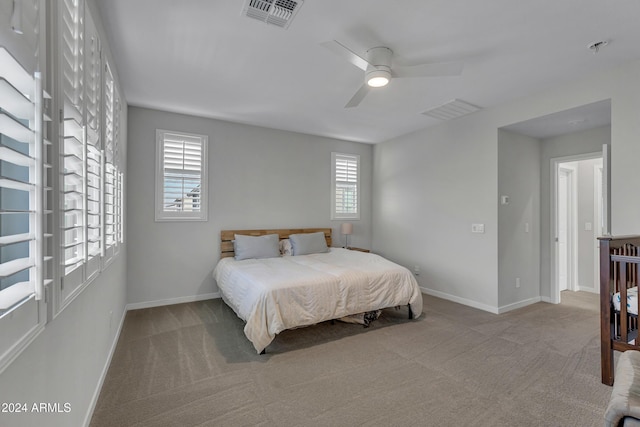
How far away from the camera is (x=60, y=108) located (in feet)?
3.98

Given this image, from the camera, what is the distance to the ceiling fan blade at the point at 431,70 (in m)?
2.32

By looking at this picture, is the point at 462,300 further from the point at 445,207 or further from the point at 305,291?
the point at 305,291

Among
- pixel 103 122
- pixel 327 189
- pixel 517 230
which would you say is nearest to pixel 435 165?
pixel 517 230

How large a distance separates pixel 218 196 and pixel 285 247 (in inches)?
52.4

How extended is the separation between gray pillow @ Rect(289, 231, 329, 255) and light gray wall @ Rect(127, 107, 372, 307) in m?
0.43

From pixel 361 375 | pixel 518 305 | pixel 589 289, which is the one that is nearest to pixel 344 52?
pixel 361 375

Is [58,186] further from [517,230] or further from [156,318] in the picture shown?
[517,230]

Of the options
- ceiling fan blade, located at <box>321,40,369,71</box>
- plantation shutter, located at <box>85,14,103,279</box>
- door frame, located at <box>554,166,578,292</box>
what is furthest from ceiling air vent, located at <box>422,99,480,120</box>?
plantation shutter, located at <box>85,14,103,279</box>

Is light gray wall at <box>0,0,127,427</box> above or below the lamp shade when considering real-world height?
below

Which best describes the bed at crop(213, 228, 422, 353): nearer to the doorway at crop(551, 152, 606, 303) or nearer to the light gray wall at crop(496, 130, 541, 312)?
the light gray wall at crop(496, 130, 541, 312)

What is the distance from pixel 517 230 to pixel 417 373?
2902mm

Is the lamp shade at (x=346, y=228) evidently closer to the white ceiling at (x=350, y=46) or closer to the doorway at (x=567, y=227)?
the white ceiling at (x=350, y=46)

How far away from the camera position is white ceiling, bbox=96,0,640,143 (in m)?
2.12

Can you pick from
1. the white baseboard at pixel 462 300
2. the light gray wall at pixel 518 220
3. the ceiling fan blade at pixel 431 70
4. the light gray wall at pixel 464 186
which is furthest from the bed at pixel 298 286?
the ceiling fan blade at pixel 431 70
